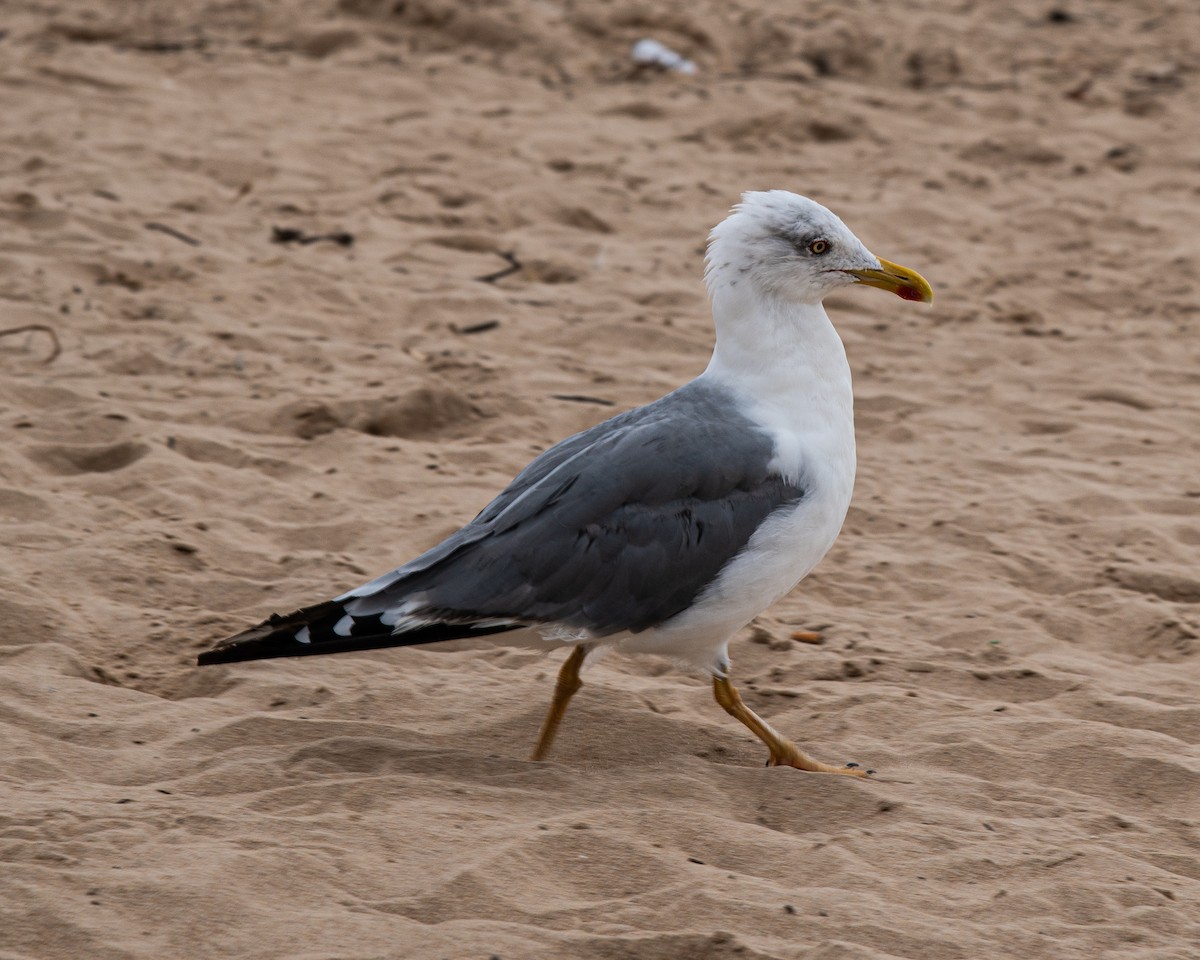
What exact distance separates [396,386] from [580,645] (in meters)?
2.34

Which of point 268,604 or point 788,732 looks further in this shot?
point 268,604

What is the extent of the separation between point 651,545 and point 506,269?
3.71 meters

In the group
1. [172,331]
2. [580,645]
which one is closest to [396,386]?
[172,331]

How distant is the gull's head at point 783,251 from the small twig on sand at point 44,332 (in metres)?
2.81

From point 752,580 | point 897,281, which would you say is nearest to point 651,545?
point 752,580

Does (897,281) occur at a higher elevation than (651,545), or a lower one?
higher

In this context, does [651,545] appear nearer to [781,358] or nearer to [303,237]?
[781,358]

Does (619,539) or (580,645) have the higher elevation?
(619,539)

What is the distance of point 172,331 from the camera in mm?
6211

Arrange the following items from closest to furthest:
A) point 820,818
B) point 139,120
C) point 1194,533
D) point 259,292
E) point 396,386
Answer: point 820,818
point 1194,533
point 396,386
point 259,292
point 139,120

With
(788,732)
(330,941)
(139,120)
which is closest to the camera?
(330,941)

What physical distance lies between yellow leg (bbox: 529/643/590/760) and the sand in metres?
0.07

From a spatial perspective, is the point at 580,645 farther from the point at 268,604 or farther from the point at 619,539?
the point at 268,604

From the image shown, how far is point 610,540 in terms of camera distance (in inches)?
143
